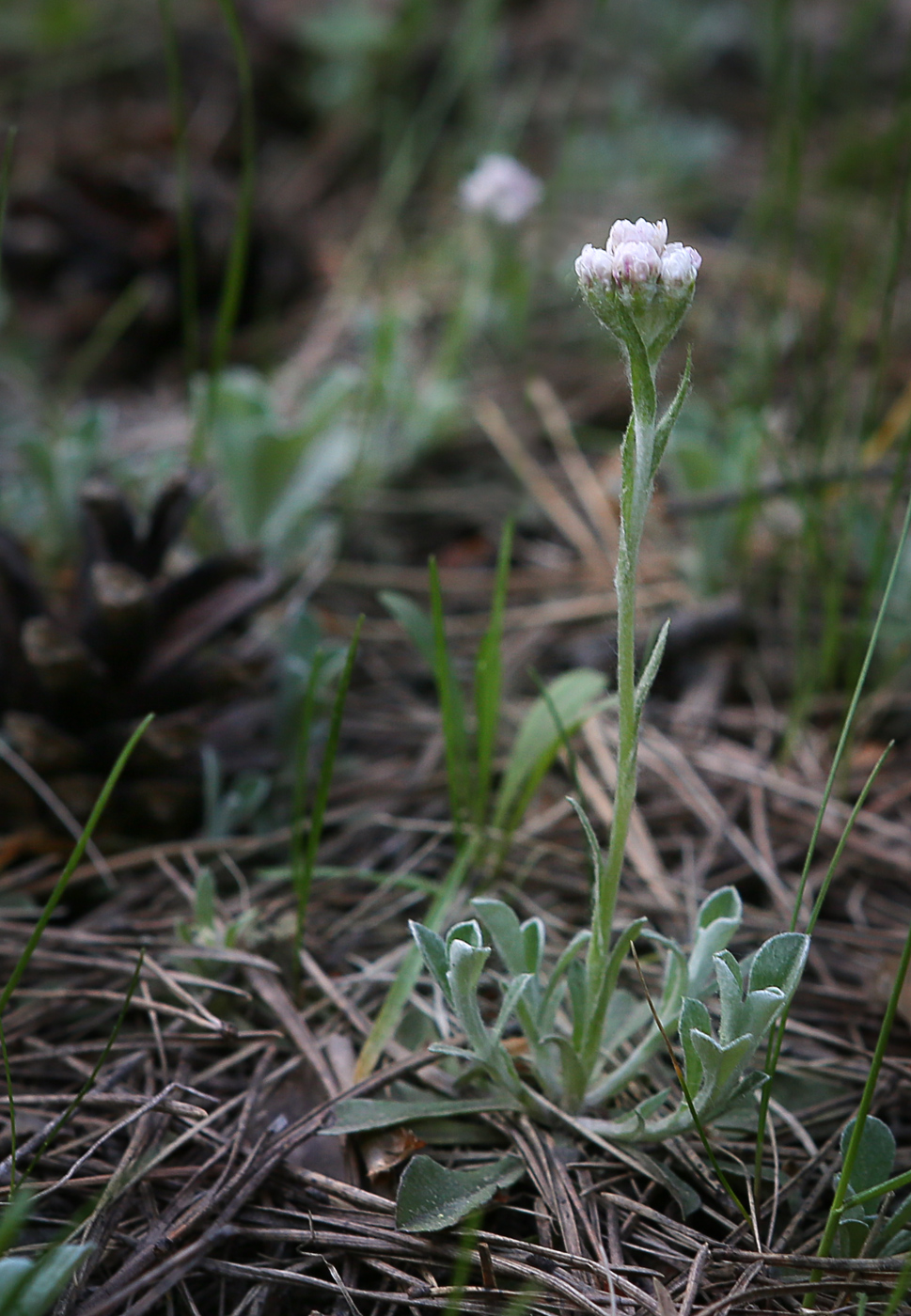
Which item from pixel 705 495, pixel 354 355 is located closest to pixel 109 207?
pixel 354 355

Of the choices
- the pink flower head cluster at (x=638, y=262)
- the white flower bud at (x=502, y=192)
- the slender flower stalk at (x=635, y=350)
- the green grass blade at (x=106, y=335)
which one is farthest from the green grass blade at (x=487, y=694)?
the green grass blade at (x=106, y=335)

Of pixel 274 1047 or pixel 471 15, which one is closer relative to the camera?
pixel 274 1047

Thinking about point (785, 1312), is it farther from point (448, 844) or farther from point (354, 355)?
point (354, 355)

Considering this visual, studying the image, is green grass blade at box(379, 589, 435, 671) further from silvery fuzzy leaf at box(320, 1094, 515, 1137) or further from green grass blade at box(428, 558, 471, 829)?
silvery fuzzy leaf at box(320, 1094, 515, 1137)

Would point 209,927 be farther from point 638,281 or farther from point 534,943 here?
point 638,281

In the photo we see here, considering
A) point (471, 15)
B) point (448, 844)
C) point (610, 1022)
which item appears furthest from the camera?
point (471, 15)

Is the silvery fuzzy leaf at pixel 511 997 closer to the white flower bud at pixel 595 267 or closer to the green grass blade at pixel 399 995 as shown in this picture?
the green grass blade at pixel 399 995

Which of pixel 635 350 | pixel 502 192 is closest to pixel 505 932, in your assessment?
pixel 635 350

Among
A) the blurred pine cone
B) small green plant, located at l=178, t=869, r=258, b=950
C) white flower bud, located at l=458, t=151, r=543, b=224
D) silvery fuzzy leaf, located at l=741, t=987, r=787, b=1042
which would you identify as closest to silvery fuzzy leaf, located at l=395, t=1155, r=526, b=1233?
silvery fuzzy leaf, located at l=741, t=987, r=787, b=1042
